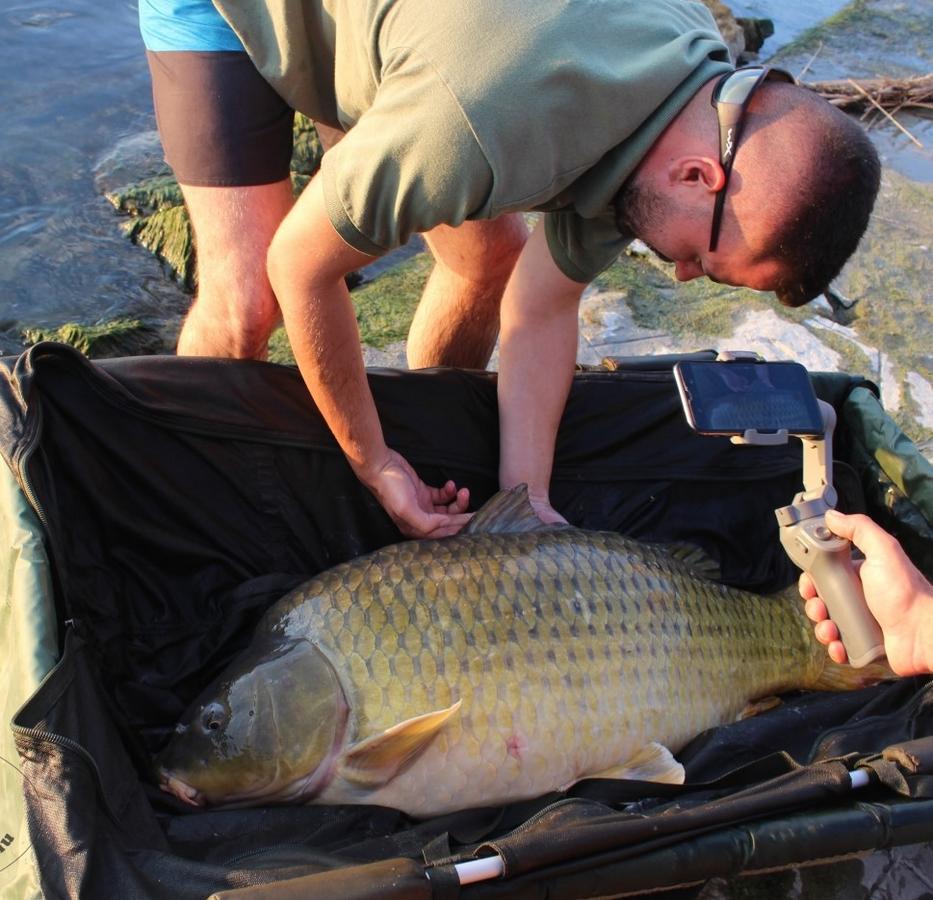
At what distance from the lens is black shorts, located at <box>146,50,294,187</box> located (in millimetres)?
1972

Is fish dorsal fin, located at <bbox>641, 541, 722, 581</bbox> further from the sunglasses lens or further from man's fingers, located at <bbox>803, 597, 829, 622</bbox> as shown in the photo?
the sunglasses lens

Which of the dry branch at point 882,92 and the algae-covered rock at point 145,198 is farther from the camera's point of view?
the dry branch at point 882,92

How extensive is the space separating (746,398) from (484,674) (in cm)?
66

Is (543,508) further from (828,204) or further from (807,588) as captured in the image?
(828,204)

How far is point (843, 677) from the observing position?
1.92 metres

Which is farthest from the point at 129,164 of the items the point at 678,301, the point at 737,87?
the point at 737,87

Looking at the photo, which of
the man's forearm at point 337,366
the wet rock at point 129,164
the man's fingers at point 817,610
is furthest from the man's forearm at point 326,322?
the wet rock at point 129,164

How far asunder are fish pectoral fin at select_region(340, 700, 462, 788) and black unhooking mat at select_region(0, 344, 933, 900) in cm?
6

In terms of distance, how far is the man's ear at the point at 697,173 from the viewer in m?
1.58

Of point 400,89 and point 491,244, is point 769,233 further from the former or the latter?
point 491,244

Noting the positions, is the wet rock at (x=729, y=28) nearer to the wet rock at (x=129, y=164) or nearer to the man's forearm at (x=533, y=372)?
the wet rock at (x=129, y=164)

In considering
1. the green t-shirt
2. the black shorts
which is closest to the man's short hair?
the green t-shirt

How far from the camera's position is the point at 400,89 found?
1.44 m

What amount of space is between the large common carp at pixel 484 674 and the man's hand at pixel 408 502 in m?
0.11
